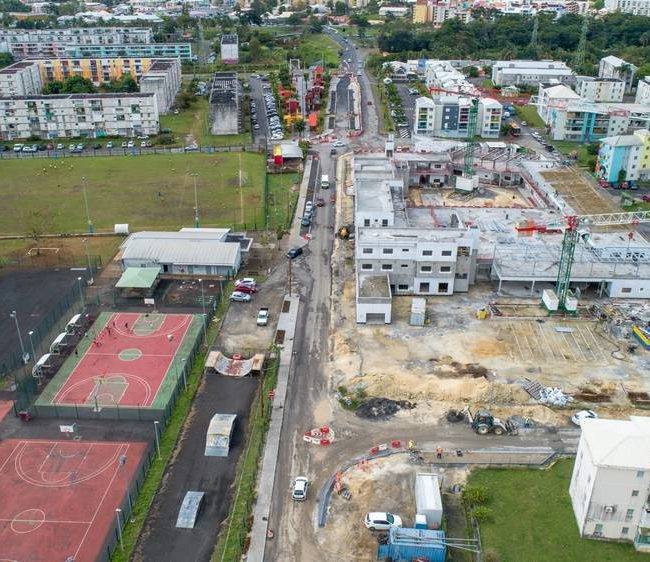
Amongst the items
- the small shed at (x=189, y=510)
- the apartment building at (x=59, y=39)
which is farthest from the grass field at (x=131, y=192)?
the apartment building at (x=59, y=39)

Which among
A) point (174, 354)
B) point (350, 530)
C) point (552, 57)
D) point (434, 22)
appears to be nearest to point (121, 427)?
point (174, 354)

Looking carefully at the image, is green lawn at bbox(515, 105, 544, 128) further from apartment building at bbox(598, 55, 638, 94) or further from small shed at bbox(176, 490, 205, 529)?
small shed at bbox(176, 490, 205, 529)

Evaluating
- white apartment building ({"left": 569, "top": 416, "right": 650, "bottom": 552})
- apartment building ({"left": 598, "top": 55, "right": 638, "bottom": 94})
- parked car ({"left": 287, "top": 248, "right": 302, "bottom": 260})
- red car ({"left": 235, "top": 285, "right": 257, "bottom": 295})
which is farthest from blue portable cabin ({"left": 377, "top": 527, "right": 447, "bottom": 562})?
apartment building ({"left": 598, "top": 55, "right": 638, "bottom": 94})

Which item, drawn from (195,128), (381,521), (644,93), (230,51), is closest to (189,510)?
(381,521)

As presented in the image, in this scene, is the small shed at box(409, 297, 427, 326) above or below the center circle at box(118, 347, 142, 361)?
above

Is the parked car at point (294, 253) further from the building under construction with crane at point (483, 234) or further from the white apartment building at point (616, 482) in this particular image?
the white apartment building at point (616, 482)
